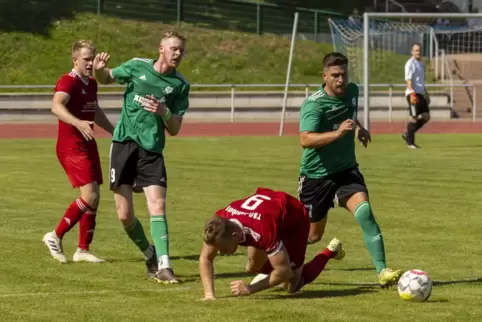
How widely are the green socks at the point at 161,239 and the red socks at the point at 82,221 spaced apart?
1.44m

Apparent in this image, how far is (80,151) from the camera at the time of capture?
11.7 metres

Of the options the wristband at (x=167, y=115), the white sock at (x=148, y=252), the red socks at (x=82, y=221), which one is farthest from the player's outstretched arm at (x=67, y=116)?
the white sock at (x=148, y=252)

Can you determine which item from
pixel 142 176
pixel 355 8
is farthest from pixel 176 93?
pixel 355 8

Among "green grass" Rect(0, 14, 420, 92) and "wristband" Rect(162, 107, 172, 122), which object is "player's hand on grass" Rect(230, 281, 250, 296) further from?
"green grass" Rect(0, 14, 420, 92)

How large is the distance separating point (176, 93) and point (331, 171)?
152cm

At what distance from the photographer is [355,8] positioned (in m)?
51.6

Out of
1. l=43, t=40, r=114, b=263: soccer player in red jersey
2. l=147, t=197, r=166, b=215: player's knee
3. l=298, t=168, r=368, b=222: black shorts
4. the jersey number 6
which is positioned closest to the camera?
the jersey number 6

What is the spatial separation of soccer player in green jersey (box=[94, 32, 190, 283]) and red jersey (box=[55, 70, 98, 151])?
86 cm

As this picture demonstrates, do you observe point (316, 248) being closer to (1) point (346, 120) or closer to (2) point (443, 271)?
(2) point (443, 271)

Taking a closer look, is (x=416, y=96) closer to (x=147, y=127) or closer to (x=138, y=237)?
(x=138, y=237)

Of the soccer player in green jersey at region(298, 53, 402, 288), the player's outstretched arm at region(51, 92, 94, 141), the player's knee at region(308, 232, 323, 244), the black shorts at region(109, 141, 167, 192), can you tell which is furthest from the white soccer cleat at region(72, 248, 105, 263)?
the soccer player in green jersey at region(298, 53, 402, 288)

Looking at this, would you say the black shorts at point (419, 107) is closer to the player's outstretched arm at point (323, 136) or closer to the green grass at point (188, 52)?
the green grass at point (188, 52)

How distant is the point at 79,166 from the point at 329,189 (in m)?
2.62

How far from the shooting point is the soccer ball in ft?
29.9
